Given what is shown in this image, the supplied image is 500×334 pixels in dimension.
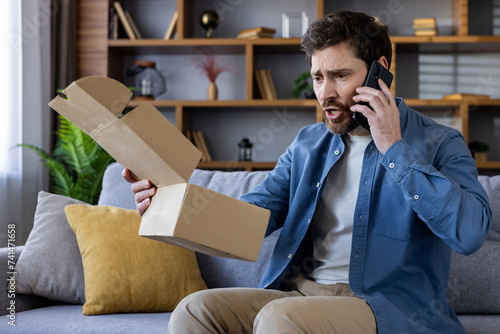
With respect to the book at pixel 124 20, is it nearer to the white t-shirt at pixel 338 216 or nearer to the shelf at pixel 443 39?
the shelf at pixel 443 39

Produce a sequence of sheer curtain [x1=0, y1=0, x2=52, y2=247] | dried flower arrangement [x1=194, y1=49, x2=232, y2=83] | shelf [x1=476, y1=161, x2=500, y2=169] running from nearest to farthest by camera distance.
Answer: sheer curtain [x1=0, y1=0, x2=52, y2=247], shelf [x1=476, y1=161, x2=500, y2=169], dried flower arrangement [x1=194, y1=49, x2=232, y2=83]

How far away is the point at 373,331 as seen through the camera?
3.86 ft

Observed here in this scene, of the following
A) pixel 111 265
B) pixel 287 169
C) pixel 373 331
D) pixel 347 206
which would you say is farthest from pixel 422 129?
pixel 111 265

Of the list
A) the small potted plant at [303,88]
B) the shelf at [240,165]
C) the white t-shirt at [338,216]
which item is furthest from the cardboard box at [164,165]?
the small potted plant at [303,88]

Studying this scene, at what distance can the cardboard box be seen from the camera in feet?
3.51

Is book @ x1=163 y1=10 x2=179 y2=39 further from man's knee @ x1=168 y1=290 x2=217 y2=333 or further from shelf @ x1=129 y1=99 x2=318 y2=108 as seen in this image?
man's knee @ x1=168 y1=290 x2=217 y2=333

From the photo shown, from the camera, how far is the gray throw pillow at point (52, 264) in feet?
5.75

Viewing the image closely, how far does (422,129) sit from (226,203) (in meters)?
0.56

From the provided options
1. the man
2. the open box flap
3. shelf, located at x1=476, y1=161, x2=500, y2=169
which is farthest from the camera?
shelf, located at x1=476, y1=161, x2=500, y2=169

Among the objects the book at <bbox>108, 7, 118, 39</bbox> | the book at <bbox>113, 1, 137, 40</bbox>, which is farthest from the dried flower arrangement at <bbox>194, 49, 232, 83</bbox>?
the book at <bbox>108, 7, 118, 39</bbox>

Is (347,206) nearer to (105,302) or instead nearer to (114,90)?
(114,90)

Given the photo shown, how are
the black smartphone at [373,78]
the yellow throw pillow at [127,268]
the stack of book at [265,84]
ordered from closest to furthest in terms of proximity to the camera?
the black smartphone at [373,78]
the yellow throw pillow at [127,268]
the stack of book at [265,84]

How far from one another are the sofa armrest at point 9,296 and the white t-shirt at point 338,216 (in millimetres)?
922

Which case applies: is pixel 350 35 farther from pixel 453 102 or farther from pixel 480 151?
pixel 480 151
